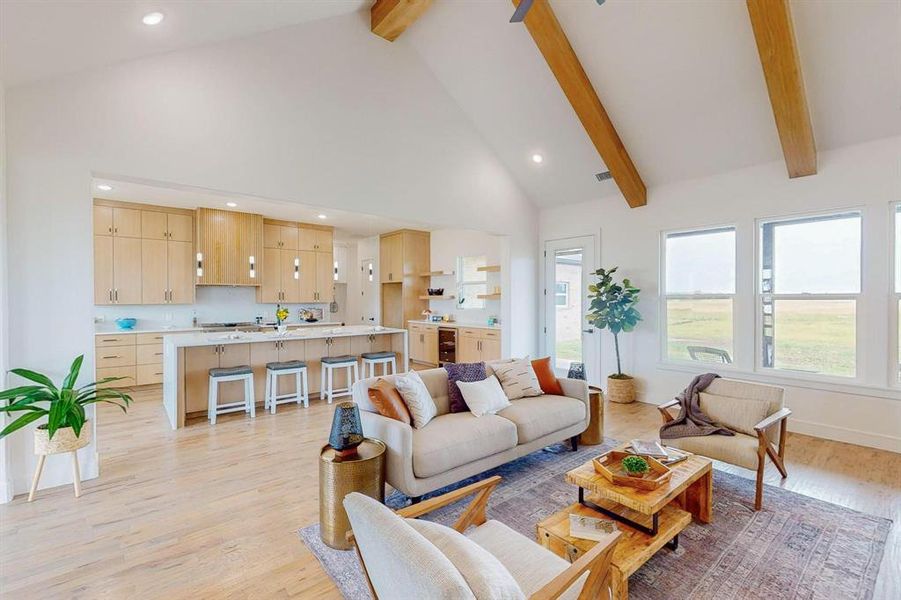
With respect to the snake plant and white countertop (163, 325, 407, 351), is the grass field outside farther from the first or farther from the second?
the snake plant

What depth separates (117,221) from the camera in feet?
20.7

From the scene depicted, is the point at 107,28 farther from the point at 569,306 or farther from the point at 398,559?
the point at 569,306

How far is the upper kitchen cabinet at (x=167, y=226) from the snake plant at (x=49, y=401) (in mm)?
4320

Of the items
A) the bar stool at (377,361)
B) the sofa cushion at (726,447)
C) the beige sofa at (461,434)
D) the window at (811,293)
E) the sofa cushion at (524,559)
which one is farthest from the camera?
the bar stool at (377,361)

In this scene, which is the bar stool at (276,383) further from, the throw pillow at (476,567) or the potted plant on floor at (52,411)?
the throw pillow at (476,567)

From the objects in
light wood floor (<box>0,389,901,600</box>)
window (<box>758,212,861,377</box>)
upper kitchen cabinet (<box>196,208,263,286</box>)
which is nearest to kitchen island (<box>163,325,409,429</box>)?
light wood floor (<box>0,389,901,600</box>)

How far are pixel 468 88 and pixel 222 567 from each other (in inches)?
211

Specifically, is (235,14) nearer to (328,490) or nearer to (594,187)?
(328,490)

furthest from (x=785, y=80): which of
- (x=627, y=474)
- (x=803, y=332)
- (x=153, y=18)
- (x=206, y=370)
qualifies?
(x=206, y=370)

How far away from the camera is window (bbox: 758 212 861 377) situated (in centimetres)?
411

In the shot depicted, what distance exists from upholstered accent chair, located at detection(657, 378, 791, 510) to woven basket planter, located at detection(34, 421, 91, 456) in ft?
14.5

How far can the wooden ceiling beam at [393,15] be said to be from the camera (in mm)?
4043

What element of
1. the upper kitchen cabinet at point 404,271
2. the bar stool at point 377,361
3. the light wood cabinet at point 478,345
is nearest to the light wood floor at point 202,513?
the bar stool at point 377,361

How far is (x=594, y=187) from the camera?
5859 millimetres
